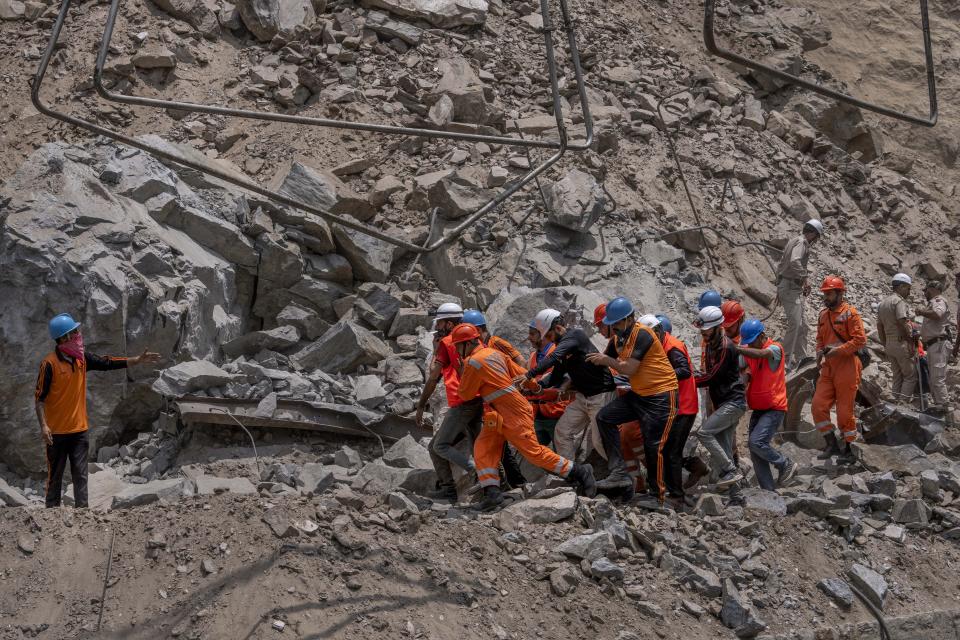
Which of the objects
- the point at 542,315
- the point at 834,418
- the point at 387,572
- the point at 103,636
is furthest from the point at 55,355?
the point at 834,418

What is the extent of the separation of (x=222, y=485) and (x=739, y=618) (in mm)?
3619

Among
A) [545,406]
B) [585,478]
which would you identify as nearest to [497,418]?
[585,478]

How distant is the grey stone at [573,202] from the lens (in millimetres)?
10656

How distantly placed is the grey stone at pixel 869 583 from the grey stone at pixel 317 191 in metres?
6.54

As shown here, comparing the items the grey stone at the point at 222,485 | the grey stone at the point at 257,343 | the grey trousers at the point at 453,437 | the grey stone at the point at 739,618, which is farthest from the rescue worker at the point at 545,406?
the grey stone at the point at 257,343

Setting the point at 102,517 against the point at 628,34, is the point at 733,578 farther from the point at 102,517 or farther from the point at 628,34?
the point at 628,34

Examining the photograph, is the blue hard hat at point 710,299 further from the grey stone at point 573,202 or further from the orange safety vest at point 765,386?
the grey stone at point 573,202

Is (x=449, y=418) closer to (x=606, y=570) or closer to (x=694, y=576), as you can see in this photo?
(x=606, y=570)

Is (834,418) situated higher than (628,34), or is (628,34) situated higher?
(628,34)

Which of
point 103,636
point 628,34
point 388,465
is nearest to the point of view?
point 103,636

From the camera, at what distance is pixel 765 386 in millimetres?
7031

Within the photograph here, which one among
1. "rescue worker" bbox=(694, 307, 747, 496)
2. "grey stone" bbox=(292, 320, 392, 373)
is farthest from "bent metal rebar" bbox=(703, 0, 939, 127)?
"grey stone" bbox=(292, 320, 392, 373)

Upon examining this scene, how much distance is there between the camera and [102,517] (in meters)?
5.82

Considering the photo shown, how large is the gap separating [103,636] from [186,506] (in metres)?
0.99
